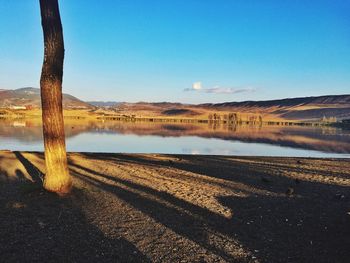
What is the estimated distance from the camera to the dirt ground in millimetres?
5918

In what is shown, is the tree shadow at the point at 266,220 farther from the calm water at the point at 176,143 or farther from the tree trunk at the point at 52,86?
the calm water at the point at 176,143

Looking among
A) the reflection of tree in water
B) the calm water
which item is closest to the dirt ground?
the calm water

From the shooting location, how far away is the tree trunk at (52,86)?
8914 millimetres

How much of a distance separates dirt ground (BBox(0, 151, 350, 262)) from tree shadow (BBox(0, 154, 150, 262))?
0.02 meters

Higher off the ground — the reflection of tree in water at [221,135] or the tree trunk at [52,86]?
the tree trunk at [52,86]

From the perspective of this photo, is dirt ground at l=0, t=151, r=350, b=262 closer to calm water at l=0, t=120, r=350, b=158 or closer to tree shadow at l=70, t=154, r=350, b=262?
tree shadow at l=70, t=154, r=350, b=262

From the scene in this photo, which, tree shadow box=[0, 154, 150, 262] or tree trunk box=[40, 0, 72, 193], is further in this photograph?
tree trunk box=[40, 0, 72, 193]

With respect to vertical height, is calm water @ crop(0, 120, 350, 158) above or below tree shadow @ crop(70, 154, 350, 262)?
Result: below

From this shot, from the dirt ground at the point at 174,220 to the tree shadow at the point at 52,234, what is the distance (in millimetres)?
17

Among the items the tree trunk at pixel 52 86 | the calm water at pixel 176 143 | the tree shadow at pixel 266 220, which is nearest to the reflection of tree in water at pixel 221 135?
the calm water at pixel 176 143

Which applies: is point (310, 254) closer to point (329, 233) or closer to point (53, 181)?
point (329, 233)

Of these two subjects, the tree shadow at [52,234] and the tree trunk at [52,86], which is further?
the tree trunk at [52,86]

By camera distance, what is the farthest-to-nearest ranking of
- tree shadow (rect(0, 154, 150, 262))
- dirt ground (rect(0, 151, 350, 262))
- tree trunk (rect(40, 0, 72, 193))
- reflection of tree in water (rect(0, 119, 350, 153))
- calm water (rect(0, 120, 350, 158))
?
reflection of tree in water (rect(0, 119, 350, 153)) → calm water (rect(0, 120, 350, 158)) → tree trunk (rect(40, 0, 72, 193)) → dirt ground (rect(0, 151, 350, 262)) → tree shadow (rect(0, 154, 150, 262))

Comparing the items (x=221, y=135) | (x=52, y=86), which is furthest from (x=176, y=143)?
(x=52, y=86)
